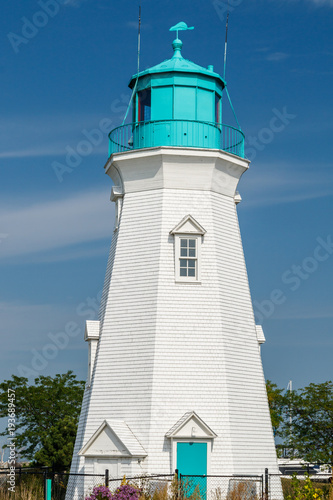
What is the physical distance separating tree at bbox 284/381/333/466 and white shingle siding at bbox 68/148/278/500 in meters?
10.3

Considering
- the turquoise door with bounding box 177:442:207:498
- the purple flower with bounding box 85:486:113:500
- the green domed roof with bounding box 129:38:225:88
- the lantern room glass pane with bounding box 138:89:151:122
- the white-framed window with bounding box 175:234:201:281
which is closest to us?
the purple flower with bounding box 85:486:113:500

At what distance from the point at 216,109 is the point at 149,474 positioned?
10685 mm

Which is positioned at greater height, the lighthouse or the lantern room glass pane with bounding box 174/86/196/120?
the lantern room glass pane with bounding box 174/86/196/120

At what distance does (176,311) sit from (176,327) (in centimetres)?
46

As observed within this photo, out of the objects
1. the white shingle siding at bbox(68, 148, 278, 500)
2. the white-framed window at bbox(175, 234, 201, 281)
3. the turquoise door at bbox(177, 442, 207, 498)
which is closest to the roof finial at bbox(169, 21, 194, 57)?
the white shingle siding at bbox(68, 148, 278, 500)

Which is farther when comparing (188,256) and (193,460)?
(188,256)

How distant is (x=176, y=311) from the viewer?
2125 centimetres

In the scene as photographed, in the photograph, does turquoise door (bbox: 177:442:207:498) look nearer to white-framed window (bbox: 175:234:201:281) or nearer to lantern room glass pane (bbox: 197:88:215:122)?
white-framed window (bbox: 175:234:201:281)

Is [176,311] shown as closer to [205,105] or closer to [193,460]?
[193,460]

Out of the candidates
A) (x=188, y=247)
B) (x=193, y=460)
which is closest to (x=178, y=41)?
(x=188, y=247)

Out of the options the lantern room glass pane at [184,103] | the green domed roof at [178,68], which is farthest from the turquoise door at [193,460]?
the green domed roof at [178,68]

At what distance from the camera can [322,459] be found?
30438mm

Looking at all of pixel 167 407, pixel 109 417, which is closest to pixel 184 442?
pixel 167 407

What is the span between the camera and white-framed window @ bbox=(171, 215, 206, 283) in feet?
71.2
